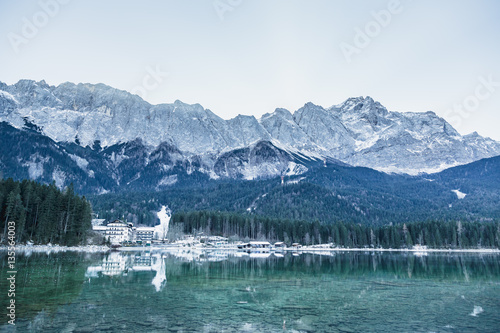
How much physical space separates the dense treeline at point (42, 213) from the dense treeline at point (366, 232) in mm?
99968

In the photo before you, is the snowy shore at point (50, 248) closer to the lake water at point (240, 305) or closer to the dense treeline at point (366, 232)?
the lake water at point (240, 305)

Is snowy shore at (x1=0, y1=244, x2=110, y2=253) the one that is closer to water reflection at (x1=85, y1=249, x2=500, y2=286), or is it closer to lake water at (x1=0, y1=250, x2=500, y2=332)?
water reflection at (x1=85, y1=249, x2=500, y2=286)

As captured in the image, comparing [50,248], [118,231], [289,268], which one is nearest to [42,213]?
[50,248]

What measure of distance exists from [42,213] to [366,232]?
507 ft

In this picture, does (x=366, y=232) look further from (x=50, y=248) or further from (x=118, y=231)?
(x=50, y=248)

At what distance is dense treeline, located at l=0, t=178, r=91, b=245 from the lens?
78.1m

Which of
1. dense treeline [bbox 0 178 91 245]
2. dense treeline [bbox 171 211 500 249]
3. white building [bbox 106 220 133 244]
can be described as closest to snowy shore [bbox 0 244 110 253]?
dense treeline [bbox 0 178 91 245]

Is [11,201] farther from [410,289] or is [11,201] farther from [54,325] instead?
[410,289]

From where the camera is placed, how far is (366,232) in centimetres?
18712

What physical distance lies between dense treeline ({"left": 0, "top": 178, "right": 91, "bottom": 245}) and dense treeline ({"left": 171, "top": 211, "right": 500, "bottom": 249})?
99968 mm

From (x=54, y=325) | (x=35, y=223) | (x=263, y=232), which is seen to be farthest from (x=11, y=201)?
(x=263, y=232)

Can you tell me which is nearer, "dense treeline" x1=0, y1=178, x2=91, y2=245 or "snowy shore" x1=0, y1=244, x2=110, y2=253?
"snowy shore" x1=0, y1=244, x2=110, y2=253

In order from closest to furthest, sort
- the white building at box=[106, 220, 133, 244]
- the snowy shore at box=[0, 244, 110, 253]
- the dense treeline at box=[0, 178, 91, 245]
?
the snowy shore at box=[0, 244, 110, 253]
the dense treeline at box=[0, 178, 91, 245]
the white building at box=[106, 220, 133, 244]

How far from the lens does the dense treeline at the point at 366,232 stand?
167250 mm
